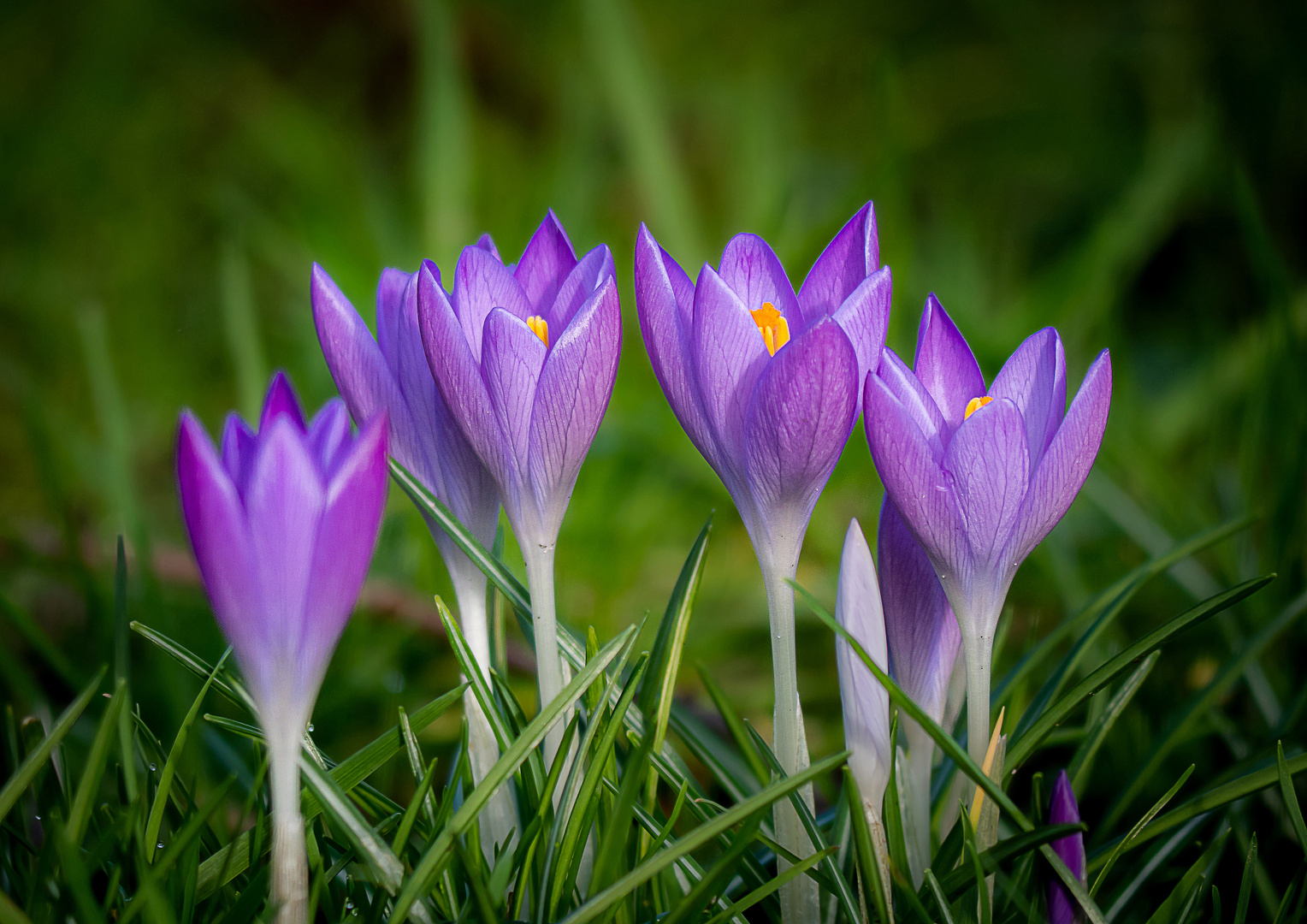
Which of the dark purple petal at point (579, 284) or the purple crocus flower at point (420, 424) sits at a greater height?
the dark purple petal at point (579, 284)

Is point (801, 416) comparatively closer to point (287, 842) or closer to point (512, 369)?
point (512, 369)

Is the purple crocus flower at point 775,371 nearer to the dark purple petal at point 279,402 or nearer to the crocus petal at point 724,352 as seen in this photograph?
the crocus petal at point 724,352

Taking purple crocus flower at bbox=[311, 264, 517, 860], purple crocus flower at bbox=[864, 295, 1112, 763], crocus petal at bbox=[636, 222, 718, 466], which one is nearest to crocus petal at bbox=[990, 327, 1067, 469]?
purple crocus flower at bbox=[864, 295, 1112, 763]

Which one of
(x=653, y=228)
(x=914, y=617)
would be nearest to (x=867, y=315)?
(x=914, y=617)

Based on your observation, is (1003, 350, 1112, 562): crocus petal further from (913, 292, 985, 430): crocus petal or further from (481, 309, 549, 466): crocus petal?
(481, 309, 549, 466): crocus petal

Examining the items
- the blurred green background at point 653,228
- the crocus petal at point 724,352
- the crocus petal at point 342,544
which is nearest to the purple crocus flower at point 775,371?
the crocus petal at point 724,352

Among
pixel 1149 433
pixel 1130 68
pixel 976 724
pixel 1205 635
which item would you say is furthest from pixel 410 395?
pixel 1130 68

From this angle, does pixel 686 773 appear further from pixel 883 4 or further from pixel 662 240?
pixel 883 4

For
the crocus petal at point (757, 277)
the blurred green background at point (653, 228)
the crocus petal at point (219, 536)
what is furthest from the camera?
the blurred green background at point (653, 228)
